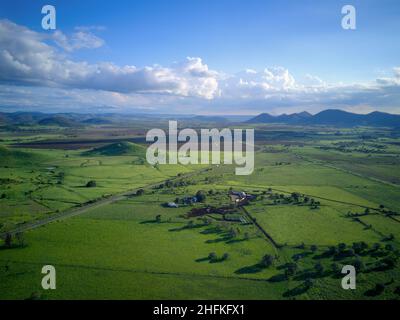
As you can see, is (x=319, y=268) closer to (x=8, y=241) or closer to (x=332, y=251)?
(x=332, y=251)

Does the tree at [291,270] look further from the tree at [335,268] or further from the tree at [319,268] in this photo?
the tree at [335,268]

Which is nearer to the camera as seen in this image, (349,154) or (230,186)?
(230,186)

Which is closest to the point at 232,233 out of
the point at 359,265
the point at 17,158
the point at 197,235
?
the point at 197,235

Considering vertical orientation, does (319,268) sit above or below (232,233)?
below

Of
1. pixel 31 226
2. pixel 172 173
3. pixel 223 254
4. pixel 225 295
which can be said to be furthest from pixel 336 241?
pixel 172 173

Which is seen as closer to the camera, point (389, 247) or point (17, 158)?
point (389, 247)

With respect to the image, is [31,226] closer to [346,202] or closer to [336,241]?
[336,241]
